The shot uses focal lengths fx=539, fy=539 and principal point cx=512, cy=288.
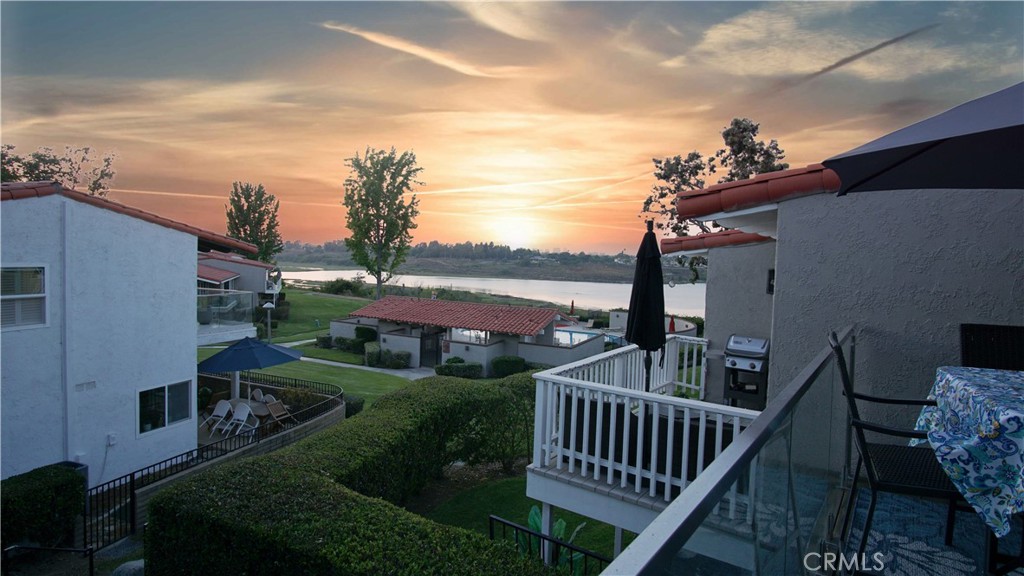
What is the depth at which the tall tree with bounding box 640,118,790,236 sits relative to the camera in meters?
26.6

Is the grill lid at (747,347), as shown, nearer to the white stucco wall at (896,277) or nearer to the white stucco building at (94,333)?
the white stucco wall at (896,277)

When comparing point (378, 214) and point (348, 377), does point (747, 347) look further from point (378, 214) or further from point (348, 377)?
point (378, 214)

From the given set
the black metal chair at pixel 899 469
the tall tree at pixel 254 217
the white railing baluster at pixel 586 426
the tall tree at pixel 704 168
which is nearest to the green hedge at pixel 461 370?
the tall tree at pixel 704 168

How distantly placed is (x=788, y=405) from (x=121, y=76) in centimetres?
2177

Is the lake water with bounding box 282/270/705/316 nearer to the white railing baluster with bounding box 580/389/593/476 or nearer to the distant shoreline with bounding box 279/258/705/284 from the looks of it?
the distant shoreline with bounding box 279/258/705/284

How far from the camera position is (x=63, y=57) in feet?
A: 49.2

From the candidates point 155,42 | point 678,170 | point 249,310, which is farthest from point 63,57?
point 678,170

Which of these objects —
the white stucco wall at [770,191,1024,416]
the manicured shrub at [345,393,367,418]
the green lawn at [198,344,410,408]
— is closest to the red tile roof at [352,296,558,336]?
the green lawn at [198,344,410,408]

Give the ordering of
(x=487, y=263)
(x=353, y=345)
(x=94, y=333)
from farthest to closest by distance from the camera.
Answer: (x=487, y=263) → (x=353, y=345) → (x=94, y=333)

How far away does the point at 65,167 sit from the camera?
40.5 m

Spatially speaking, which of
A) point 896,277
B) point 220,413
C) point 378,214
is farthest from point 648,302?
point 378,214

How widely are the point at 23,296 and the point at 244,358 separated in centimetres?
447

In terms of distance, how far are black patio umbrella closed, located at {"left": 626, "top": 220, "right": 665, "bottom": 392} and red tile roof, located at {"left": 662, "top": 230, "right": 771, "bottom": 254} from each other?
233cm

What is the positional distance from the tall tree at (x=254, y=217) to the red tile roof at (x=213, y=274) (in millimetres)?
26868
